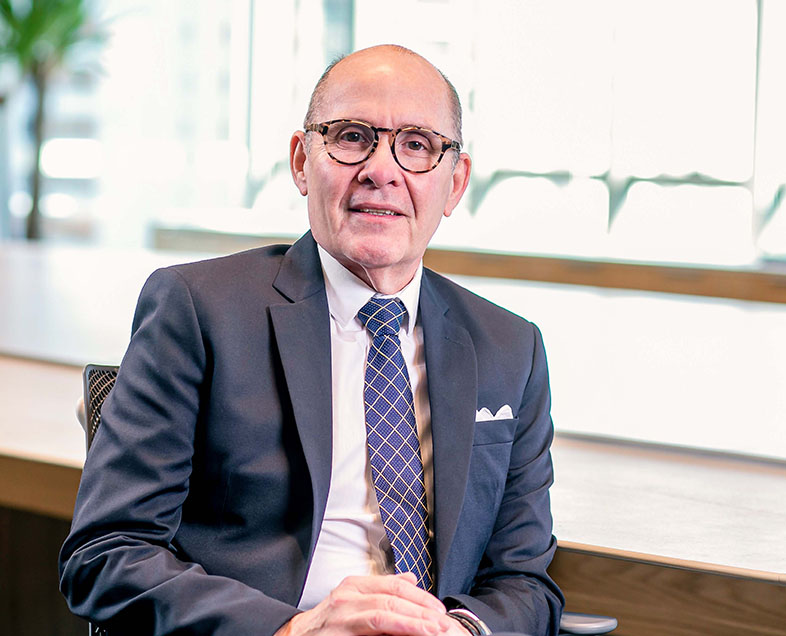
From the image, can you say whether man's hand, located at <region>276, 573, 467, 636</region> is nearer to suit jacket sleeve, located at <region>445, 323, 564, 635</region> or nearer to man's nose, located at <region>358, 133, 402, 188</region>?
suit jacket sleeve, located at <region>445, 323, 564, 635</region>

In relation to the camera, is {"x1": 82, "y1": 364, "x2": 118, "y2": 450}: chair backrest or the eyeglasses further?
{"x1": 82, "y1": 364, "x2": 118, "y2": 450}: chair backrest

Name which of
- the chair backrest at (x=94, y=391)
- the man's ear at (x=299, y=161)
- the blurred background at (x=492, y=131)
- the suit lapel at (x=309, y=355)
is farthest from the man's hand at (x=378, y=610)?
the blurred background at (x=492, y=131)

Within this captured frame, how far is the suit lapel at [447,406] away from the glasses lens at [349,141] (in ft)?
0.74

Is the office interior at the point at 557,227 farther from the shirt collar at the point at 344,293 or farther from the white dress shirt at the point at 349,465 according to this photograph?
the shirt collar at the point at 344,293

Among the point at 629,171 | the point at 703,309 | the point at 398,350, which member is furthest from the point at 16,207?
the point at 398,350

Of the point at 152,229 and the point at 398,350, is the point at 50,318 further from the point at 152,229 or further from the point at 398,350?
the point at 152,229

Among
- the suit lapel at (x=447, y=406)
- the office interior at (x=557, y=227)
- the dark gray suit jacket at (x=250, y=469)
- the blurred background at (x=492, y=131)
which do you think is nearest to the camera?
the dark gray suit jacket at (x=250, y=469)

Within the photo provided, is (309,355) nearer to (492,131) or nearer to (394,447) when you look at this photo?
(394,447)

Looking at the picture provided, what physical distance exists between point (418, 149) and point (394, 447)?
0.42m

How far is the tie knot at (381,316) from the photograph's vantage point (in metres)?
1.41

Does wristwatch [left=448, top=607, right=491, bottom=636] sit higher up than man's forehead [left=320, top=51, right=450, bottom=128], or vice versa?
man's forehead [left=320, top=51, right=450, bottom=128]

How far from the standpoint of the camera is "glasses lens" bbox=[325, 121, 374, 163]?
54.2 inches

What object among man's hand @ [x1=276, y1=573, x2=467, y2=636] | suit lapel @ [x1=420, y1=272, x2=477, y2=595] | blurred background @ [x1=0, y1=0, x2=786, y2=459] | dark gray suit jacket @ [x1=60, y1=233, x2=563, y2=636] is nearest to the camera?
man's hand @ [x1=276, y1=573, x2=467, y2=636]

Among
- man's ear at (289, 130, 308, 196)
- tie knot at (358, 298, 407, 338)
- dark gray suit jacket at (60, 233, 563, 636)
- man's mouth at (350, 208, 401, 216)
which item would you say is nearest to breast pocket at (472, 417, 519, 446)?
dark gray suit jacket at (60, 233, 563, 636)
